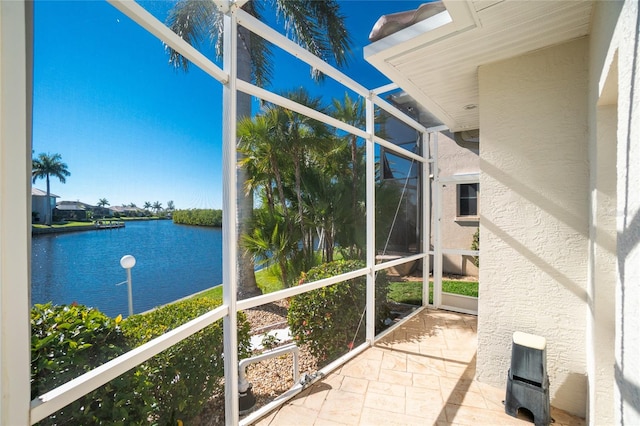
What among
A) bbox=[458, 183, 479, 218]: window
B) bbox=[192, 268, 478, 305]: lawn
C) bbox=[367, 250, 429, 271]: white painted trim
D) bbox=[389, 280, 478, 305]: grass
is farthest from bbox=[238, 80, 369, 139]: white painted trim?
bbox=[458, 183, 479, 218]: window

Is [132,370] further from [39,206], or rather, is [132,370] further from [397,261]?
[397,261]

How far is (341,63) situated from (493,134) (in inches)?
115

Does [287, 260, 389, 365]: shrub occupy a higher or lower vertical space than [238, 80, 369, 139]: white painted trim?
lower

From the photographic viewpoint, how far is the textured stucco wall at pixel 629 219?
0.94m

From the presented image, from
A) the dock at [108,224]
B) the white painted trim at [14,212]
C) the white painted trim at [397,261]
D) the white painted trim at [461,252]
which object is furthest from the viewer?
the white painted trim at [461,252]

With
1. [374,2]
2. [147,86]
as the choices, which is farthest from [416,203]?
[147,86]

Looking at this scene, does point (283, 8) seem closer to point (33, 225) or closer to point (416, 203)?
point (416, 203)

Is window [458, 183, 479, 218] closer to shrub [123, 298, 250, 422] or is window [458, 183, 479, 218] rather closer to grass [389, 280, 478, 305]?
grass [389, 280, 478, 305]

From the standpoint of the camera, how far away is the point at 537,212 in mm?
2516

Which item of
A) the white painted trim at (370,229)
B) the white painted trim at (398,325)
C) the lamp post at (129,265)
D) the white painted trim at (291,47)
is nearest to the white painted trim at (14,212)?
the lamp post at (129,265)

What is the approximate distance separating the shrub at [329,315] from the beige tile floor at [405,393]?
27 centimetres

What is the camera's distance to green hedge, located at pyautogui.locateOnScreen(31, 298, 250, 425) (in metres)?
Result: 1.16

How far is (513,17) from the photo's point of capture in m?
2.09

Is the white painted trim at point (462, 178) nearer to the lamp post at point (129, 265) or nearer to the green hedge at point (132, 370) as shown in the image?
the green hedge at point (132, 370)
